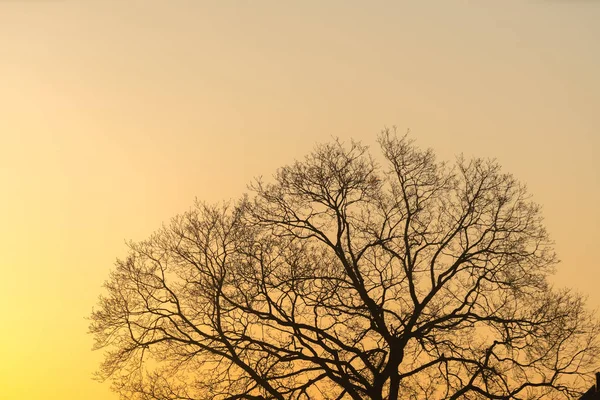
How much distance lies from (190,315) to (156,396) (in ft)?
8.36

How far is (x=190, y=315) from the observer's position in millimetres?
43906

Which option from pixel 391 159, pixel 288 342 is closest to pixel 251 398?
pixel 288 342

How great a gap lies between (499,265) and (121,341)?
11048 millimetres

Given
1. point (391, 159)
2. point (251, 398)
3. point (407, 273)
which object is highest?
point (391, 159)

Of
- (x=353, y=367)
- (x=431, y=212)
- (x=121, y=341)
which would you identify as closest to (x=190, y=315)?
(x=121, y=341)

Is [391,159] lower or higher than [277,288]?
higher

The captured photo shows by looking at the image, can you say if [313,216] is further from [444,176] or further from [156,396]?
[156,396]

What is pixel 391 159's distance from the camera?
4447 cm

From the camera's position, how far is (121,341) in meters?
43.7

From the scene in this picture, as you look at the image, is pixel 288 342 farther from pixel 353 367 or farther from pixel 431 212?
pixel 431 212

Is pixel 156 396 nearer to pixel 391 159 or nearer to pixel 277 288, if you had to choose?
pixel 277 288

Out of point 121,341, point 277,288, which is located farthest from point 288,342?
point 121,341

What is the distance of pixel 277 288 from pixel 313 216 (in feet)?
8.11

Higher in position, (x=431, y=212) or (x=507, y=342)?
(x=431, y=212)
